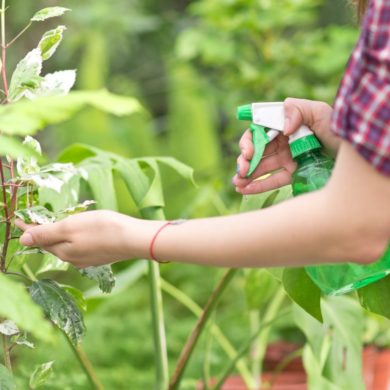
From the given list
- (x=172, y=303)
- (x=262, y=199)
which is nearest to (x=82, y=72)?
(x=172, y=303)

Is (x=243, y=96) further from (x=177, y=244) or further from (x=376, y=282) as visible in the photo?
(x=177, y=244)

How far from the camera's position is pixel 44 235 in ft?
3.07

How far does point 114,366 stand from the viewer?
258 centimetres

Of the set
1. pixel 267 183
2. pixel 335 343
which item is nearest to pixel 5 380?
pixel 267 183

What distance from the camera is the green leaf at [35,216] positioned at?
1025 mm

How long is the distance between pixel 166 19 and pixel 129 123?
79 centimetres

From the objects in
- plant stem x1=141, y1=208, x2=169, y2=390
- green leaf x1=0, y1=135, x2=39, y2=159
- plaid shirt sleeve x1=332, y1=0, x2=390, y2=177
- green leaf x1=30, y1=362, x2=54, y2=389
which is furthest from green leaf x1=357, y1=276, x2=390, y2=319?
green leaf x1=0, y1=135, x2=39, y2=159

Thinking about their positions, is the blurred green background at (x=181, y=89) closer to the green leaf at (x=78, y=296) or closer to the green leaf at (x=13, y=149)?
the green leaf at (x=78, y=296)

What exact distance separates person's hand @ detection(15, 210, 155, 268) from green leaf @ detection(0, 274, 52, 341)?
12 cm

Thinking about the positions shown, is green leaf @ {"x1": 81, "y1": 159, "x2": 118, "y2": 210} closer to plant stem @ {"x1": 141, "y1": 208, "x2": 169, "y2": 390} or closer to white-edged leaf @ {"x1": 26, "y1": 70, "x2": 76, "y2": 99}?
plant stem @ {"x1": 141, "y1": 208, "x2": 169, "y2": 390}

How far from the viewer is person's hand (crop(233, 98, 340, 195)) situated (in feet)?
3.34

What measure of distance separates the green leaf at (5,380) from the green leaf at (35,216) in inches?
6.8

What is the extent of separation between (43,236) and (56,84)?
233 millimetres

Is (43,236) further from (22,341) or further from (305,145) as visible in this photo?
(305,145)
